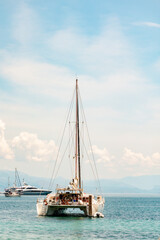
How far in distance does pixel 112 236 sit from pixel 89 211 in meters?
14.6

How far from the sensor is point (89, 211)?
51.2m

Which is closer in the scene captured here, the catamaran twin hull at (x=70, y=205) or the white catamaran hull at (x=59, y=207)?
the catamaran twin hull at (x=70, y=205)

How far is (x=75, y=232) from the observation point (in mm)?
38688

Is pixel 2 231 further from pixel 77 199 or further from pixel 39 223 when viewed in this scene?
pixel 77 199

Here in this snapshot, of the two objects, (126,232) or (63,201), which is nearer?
(126,232)

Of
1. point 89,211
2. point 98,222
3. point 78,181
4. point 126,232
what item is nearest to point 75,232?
point 126,232

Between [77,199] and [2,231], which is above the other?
[77,199]

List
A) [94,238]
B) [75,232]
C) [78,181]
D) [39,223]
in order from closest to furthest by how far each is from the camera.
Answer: [94,238]
[75,232]
[39,223]
[78,181]

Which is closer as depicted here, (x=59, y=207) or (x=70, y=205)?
(x=70, y=205)

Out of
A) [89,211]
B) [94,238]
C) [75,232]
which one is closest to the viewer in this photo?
[94,238]

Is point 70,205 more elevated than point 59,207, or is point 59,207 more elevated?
point 70,205

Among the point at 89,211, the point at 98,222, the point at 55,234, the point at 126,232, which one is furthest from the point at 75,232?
the point at 89,211

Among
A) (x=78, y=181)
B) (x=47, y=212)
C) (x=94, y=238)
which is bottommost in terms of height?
(x=94, y=238)

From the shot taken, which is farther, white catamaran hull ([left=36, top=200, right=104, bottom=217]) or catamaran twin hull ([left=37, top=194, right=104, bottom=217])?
white catamaran hull ([left=36, top=200, right=104, bottom=217])
